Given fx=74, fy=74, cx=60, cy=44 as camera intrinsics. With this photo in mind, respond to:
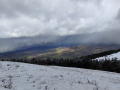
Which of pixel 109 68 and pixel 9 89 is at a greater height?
pixel 9 89

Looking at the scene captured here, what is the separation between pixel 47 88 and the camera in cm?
711

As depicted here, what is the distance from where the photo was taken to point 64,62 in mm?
49688

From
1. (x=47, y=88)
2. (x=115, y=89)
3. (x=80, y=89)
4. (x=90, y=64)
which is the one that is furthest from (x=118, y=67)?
(x=47, y=88)

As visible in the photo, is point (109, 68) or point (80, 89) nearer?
point (80, 89)

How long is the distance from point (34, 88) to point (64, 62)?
4373cm

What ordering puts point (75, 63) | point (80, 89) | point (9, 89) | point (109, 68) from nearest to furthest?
1. point (9, 89)
2. point (80, 89)
3. point (109, 68)
4. point (75, 63)

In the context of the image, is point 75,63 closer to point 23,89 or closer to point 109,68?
point 109,68

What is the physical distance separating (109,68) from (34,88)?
138ft

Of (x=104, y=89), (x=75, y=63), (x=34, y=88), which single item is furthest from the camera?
(x=75, y=63)

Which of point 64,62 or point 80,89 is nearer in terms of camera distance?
point 80,89

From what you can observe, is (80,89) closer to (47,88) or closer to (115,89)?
(47,88)

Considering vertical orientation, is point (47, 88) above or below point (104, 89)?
above

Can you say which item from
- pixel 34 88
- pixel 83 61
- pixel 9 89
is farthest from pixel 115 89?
pixel 83 61

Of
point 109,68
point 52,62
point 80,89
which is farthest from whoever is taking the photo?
point 52,62
